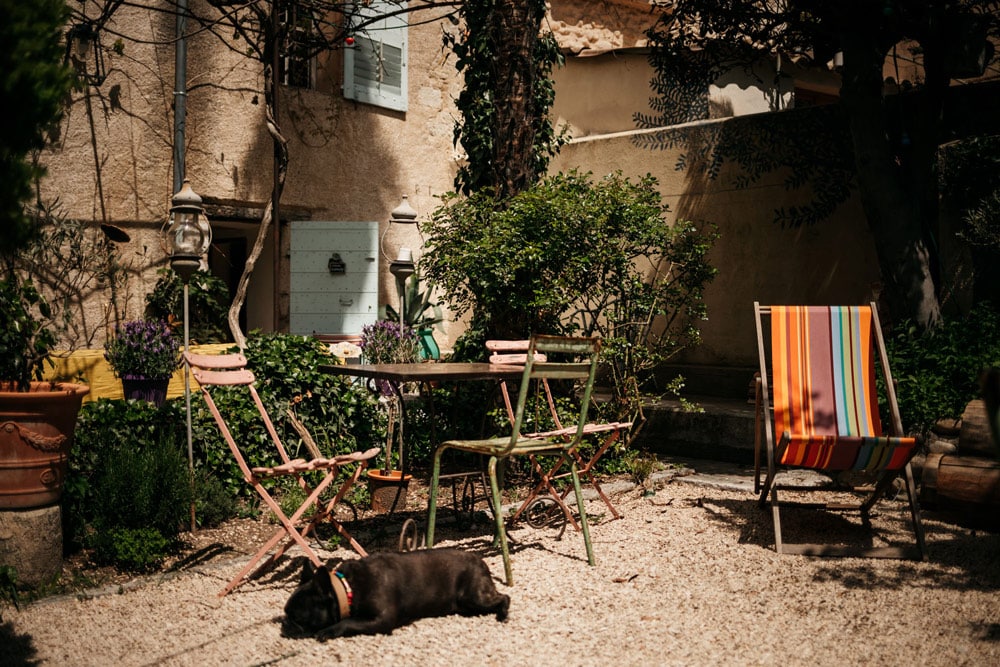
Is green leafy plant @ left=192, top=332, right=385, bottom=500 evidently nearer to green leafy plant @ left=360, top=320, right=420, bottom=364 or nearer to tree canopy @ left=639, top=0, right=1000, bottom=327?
green leafy plant @ left=360, top=320, right=420, bottom=364

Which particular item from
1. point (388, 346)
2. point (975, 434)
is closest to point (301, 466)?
point (388, 346)

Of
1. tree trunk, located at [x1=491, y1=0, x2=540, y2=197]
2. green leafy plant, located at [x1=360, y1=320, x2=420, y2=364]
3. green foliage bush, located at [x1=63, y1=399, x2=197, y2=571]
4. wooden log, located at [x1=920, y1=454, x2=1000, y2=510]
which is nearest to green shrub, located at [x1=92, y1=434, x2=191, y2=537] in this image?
green foliage bush, located at [x1=63, y1=399, x2=197, y2=571]

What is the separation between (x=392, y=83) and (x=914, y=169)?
20.4ft

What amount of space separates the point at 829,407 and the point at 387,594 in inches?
120

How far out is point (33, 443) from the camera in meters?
3.80

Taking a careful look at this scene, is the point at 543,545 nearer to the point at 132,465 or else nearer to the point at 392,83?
the point at 132,465

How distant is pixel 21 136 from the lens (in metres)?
2.40

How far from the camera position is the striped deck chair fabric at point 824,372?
5.18 meters

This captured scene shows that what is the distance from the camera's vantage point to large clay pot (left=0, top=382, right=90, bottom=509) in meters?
3.78

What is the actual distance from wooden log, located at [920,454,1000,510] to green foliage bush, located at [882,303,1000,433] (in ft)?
2.15

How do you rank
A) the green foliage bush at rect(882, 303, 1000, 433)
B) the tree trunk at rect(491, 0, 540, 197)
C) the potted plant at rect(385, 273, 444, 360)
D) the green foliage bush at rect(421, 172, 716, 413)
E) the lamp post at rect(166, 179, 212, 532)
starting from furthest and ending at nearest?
the potted plant at rect(385, 273, 444, 360) < the tree trunk at rect(491, 0, 540, 197) < the green foliage bush at rect(421, 172, 716, 413) < the green foliage bush at rect(882, 303, 1000, 433) < the lamp post at rect(166, 179, 212, 532)

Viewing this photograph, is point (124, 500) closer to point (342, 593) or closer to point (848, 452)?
point (342, 593)

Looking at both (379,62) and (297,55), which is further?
(379,62)

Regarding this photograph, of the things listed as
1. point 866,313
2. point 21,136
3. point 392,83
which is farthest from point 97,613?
point 392,83
